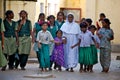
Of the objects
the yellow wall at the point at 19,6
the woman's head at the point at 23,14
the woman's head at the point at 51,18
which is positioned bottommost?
the woman's head at the point at 51,18

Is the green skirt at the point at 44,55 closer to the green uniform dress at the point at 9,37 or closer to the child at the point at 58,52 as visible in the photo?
the child at the point at 58,52

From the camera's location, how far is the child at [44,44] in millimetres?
16234

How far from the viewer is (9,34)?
1628cm

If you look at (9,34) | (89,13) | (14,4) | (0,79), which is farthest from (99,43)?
(89,13)

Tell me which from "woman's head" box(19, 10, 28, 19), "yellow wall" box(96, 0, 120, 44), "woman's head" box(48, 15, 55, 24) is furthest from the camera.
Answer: "yellow wall" box(96, 0, 120, 44)

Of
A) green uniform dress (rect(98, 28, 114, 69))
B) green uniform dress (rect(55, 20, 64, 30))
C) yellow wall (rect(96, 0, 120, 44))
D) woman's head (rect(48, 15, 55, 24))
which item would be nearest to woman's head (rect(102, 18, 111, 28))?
green uniform dress (rect(98, 28, 114, 69))

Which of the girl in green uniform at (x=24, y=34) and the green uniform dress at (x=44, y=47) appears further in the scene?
the girl in green uniform at (x=24, y=34)

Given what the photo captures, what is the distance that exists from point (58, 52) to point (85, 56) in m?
0.87

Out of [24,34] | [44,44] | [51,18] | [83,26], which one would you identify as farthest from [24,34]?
[83,26]

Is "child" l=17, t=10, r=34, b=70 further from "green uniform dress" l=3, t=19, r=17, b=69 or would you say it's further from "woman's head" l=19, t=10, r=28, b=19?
"green uniform dress" l=3, t=19, r=17, b=69

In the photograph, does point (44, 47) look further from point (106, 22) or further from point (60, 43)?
point (106, 22)

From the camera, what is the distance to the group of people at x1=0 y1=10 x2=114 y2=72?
1628 cm

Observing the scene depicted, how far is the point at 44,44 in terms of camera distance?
16.3 meters

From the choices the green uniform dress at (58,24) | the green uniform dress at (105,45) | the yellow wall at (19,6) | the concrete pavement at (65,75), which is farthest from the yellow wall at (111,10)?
the green uniform dress at (105,45)
